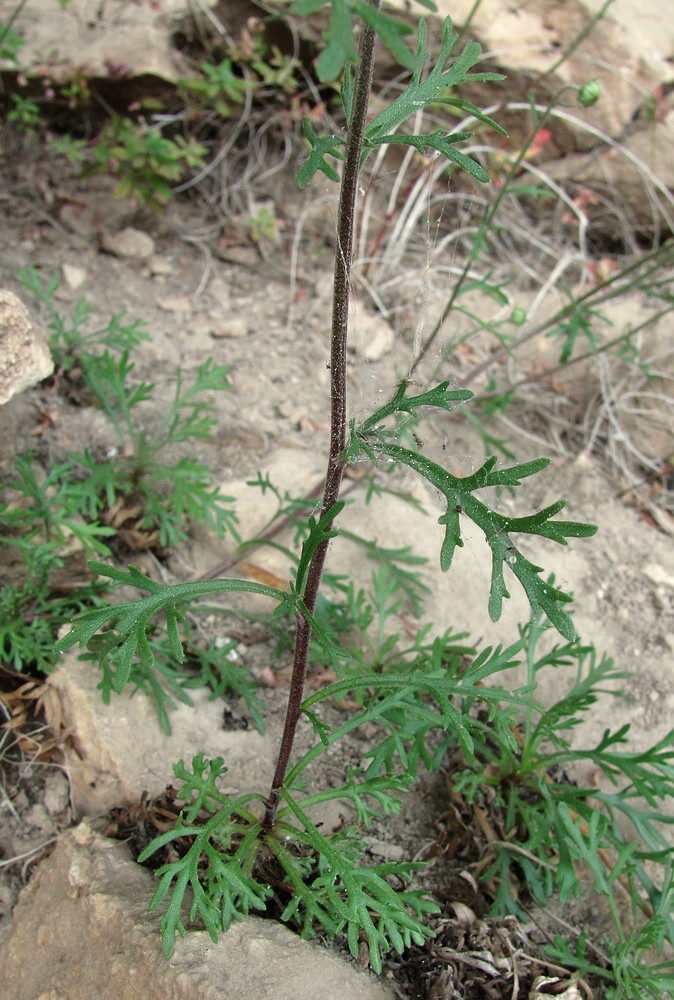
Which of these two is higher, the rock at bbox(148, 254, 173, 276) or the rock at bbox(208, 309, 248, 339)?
the rock at bbox(208, 309, 248, 339)

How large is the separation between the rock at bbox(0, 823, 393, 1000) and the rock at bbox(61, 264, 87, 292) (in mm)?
2574

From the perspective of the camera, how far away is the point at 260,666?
276 centimetres

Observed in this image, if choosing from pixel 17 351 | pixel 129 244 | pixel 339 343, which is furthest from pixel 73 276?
pixel 339 343

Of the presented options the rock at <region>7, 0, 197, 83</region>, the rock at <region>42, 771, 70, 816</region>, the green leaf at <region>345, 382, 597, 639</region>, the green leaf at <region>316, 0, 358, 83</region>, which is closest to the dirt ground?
the rock at <region>42, 771, 70, 816</region>

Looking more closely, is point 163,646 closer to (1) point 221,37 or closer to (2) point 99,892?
(2) point 99,892

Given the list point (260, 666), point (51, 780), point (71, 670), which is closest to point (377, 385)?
point (260, 666)

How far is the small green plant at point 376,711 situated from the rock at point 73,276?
2052 mm

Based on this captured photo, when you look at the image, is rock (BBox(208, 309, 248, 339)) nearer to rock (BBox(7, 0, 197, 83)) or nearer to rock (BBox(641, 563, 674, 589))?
rock (BBox(7, 0, 197, 83))

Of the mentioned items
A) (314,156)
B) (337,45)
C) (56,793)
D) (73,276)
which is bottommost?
(56,793)

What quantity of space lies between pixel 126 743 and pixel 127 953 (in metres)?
0.61

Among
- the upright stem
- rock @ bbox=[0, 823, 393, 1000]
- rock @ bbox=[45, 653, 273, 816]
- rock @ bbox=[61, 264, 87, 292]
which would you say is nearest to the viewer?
the upright stem

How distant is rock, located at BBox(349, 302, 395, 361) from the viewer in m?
3.98

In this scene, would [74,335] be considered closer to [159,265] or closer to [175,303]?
[175,303]

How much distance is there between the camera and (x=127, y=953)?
188 cm
